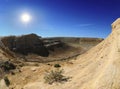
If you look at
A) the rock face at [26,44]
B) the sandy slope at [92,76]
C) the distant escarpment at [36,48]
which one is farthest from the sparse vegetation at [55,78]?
the rock face at [26,44]

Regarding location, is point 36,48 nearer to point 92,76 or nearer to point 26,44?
point 26,44

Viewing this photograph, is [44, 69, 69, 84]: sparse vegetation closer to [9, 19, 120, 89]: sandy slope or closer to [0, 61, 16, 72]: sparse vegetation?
[9, 19, 120, 89]: sandy slope

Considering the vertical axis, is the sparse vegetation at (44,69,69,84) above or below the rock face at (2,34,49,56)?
below

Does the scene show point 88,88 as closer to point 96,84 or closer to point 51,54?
point 96,84

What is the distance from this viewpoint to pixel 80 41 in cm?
11794

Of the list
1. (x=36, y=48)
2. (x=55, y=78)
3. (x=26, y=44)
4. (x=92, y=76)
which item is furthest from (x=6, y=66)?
(x=36, y=48)

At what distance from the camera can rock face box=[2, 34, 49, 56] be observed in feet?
233

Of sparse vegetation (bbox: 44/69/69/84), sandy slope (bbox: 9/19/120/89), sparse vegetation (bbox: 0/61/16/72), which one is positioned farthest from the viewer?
sparse vegetation (bbox: 0/61/16/72)

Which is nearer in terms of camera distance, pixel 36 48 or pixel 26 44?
pixel 26 44

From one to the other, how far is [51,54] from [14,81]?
57.3 m

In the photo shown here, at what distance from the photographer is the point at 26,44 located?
→ 2987 inches

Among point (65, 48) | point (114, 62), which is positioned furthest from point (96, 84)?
point (65, 48)

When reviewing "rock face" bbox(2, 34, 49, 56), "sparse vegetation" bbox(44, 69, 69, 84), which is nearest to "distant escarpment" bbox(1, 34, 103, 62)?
"rock face" bbox(2, 34, 49, 56)

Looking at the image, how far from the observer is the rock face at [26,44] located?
7089 centimetres
